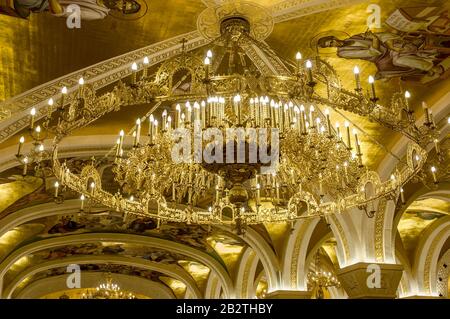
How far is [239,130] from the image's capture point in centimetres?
551

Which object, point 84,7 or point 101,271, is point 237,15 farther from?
point 101,271

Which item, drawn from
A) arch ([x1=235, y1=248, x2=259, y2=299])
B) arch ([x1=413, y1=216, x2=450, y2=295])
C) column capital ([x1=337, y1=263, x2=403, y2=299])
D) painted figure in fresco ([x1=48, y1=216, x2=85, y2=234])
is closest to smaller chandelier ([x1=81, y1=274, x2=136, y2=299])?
arch ([x1=235, y1=248, x2=259, y2=299])

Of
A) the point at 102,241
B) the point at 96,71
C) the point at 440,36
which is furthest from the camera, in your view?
the point at 102,241

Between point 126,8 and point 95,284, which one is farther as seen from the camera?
point 95,284

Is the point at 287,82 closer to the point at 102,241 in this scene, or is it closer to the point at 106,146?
the point at 106,146

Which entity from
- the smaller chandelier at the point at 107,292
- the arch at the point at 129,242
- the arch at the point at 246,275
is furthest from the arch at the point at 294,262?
the smaller chandelier at the point at 107,292

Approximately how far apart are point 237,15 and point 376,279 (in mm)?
6190

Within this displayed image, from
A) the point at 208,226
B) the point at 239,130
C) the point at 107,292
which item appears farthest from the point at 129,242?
the point at 239,130

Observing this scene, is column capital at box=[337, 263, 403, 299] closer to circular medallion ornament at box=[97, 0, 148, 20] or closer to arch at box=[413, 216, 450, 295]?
arch at box=[413, 216, 450, 295]

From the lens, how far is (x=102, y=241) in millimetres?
15734

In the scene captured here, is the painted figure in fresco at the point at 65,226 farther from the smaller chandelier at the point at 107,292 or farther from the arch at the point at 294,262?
the smaller chandelier at the point at 107,292

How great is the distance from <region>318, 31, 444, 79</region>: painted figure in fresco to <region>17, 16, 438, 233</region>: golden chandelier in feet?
2.62

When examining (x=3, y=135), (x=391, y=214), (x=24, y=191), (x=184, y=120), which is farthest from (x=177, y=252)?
(x=184, y=120)
